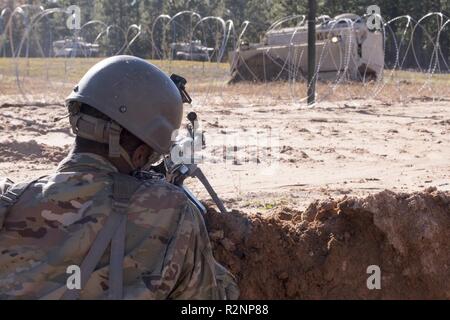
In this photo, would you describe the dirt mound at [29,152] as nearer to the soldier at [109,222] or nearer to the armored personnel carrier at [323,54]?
the soldier at [109,222]

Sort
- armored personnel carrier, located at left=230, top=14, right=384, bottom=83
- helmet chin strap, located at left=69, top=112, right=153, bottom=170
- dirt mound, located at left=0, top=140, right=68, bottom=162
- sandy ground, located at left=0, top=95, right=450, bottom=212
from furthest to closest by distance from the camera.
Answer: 1. armored personnel carrier, located at left=230, top=14, right=384, bottom=83
2. dirt mound, located at left=0, top=140, right=68, bottom=162
3. sandy ground, located at left=0, top=95, right=450, bottom=212
4. helmet chin strap, located at left=69, top=112, right=153, bottom=170

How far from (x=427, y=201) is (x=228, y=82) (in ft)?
59.8

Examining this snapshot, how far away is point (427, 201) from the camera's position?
12.3ft

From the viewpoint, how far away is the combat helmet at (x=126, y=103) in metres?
2.34

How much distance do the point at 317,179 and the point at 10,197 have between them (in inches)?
220

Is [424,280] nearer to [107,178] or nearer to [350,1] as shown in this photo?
[107,178]

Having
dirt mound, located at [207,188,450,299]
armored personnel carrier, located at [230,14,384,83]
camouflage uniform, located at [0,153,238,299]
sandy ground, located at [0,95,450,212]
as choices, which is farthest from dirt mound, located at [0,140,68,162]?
armored personnel carrier, located at [230,14,384,83]

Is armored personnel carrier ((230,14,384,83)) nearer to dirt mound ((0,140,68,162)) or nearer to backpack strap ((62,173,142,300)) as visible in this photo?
dirt mound ((0,140,68,162))

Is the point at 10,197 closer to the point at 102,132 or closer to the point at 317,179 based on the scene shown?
the point at 102,132

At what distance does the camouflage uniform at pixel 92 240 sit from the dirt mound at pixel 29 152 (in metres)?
6.42

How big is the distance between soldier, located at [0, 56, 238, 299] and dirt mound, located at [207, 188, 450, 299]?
116cm

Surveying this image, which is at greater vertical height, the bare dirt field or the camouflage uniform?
the camouflage uniform

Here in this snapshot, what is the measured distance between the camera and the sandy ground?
280 inches
